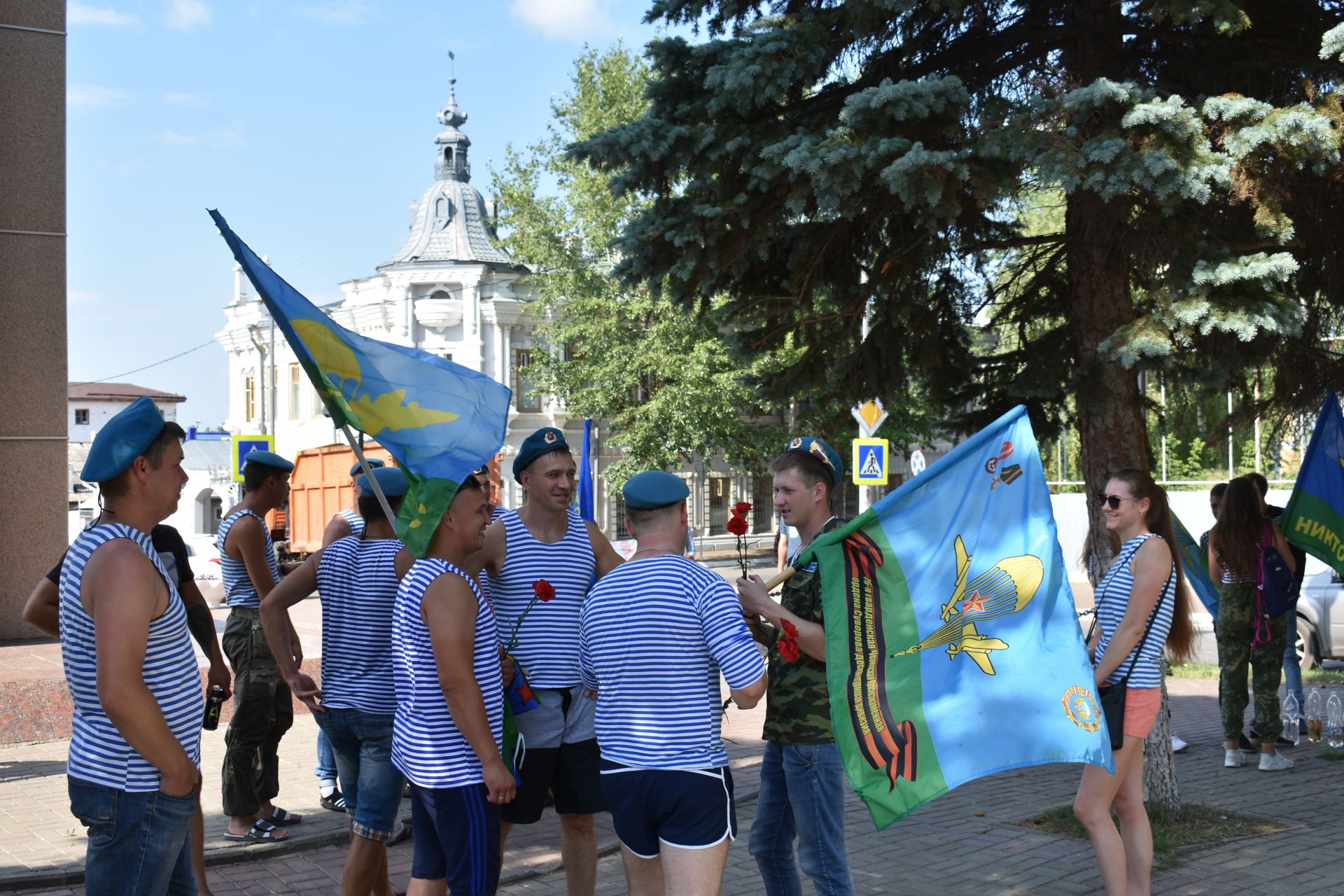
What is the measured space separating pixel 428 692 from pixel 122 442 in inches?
50.7

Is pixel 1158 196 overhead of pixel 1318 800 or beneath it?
overhead

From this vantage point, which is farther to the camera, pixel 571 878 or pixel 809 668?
pixel 571 878

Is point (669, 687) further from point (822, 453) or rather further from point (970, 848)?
point (970, 848)

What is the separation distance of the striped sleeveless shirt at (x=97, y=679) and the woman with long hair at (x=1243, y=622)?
24.8 feet

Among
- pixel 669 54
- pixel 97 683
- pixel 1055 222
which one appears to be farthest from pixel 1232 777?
pixel 1055 222

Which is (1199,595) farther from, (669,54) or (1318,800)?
(669,54)

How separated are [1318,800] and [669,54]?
6.04 meters

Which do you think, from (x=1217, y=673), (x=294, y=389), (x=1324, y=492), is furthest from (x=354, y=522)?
(x=294, y=389)

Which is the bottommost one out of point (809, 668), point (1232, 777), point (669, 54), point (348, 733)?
point (1232, 777)

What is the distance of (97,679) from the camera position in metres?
3.52

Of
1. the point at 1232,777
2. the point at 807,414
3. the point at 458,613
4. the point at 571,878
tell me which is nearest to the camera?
the point at 458,613

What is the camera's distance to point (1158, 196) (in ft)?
20.5

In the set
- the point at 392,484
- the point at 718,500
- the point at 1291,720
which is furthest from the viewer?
the point at 718,500

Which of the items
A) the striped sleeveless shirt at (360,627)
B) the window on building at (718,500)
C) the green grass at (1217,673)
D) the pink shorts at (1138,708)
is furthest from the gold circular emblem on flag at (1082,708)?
the window on building at (718,500)
